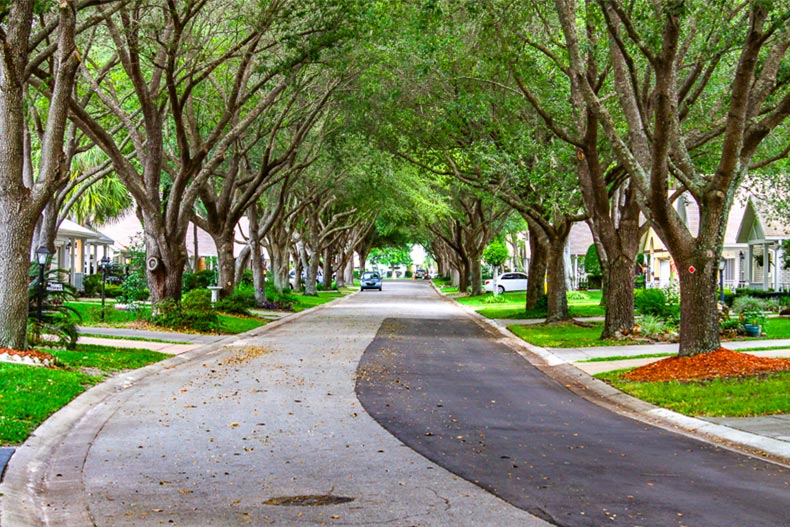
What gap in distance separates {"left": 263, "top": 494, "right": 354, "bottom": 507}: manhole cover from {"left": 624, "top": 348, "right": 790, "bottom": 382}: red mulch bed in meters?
8.66

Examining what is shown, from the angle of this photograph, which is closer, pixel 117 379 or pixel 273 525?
pixel 273 525

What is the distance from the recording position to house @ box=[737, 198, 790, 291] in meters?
40.7

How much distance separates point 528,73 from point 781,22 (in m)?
9.40

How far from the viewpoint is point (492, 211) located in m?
57.9

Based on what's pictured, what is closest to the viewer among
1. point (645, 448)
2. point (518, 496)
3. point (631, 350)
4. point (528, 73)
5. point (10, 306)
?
point (518, 496)

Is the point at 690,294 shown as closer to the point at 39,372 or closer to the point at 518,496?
the point at 518,496

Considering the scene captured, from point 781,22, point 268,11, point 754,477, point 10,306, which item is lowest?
point 754,477

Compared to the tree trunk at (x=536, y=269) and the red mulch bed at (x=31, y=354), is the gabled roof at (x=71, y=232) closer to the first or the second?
the tree trunk at (x=536, y=269)

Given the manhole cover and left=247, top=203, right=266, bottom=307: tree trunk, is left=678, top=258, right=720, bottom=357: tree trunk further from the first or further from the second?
left=247, top=203, right=266, bottom=307: tree trunk

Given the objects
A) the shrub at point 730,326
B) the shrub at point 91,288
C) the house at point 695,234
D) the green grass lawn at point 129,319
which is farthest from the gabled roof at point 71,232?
the shrub at point 730,326

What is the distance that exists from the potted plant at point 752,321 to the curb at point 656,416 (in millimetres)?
6206

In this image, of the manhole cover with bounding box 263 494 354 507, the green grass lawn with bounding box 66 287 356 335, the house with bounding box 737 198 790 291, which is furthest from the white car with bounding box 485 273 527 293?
the manhole cover with bounding box 263 494 354 507

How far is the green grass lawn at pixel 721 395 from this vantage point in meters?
12.4

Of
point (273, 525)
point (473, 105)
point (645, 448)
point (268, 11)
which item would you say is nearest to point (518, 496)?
point (273, 525)
